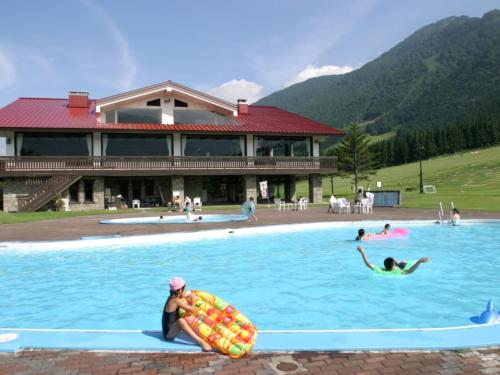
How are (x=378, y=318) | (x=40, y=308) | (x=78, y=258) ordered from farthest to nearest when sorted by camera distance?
(x=78, y=258)
(x=40, y=308)
(x=378, y=318)

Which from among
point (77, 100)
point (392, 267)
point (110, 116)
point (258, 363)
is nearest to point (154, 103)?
point (110, 116)

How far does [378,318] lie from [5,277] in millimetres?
9033

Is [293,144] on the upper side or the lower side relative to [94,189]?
upper

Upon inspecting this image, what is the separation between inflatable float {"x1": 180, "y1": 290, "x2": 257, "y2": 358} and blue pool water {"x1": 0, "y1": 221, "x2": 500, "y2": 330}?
2144 mm

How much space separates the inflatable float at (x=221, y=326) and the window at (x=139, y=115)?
107 ft

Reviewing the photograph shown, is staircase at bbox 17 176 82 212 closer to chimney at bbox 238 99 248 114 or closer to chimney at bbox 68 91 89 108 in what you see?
chimney at bbox 68 91 89 108

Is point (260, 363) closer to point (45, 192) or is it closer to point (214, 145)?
point (45, 192)

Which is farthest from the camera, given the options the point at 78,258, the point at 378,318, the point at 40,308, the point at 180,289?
the point at 78,258

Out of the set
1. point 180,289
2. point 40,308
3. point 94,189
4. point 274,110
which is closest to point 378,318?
point 180,289

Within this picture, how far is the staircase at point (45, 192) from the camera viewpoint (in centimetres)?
2908

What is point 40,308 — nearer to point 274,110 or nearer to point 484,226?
point 484,226

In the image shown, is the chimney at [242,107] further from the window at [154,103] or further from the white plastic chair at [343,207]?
the white plastic chair at [343,207]

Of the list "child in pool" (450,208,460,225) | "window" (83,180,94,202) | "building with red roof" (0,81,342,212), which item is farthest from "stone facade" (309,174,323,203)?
"child in pool" (450,208,460,225)

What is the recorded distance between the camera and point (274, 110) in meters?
46.4
